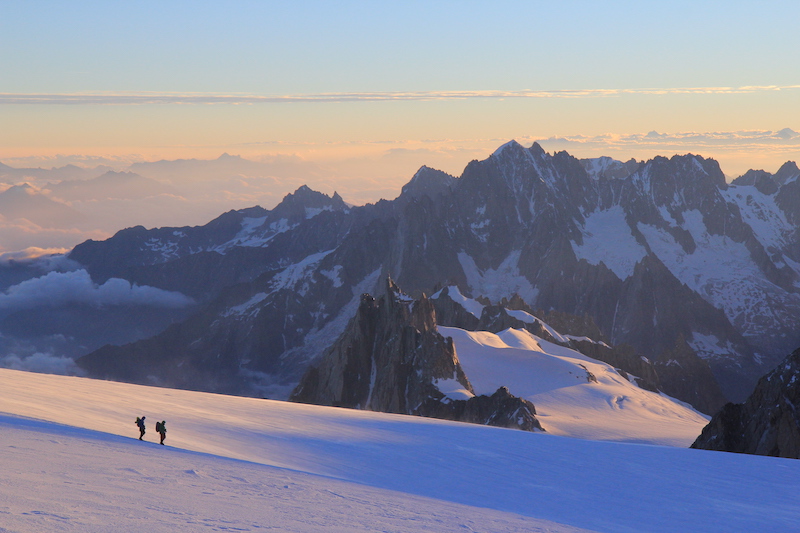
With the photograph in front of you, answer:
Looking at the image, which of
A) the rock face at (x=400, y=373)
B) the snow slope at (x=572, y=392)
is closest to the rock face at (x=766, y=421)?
the snow slope at (x=572, y=392)

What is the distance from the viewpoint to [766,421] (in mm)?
65000

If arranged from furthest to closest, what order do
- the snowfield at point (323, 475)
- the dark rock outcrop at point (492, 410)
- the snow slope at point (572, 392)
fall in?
the snow slope at point (572, 392) < the dark rock outcrop at point (492, 410) < the snowfield at point (323, 475)

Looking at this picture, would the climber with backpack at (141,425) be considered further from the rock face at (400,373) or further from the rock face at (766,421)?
the rock face at (400,373)

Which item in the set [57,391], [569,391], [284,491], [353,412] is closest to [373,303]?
[569,391]

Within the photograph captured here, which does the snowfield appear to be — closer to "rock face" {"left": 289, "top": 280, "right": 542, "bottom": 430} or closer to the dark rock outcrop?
the dark rock outcrop

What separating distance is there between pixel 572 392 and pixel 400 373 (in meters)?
28.7

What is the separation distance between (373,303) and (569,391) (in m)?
47.6

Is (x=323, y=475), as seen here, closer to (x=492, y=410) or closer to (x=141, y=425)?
(x=141, y=425)

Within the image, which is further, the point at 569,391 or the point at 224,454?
the point at 569,391

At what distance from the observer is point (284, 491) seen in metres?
27.4

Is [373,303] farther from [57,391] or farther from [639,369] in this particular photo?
[57,391]

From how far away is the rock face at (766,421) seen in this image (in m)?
62.2

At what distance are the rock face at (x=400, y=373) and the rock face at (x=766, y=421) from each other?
37.2m

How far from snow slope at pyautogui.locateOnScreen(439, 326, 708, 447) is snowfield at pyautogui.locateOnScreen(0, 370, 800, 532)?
6444cm
